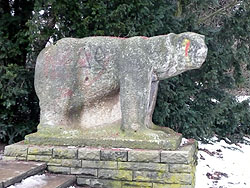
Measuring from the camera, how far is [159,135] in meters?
3.93

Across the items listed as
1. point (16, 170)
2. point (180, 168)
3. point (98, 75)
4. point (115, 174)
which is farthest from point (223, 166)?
point (16, 170)

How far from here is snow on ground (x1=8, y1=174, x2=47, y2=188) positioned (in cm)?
343

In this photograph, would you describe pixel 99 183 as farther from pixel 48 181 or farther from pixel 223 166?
pixel 223 166

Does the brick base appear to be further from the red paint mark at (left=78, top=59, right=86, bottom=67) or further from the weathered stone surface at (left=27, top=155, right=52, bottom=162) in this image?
the red paint mark at (left=78, top=59, right=86, bottom=67)

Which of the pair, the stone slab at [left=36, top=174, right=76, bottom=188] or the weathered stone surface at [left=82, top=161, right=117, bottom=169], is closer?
the stone slab at [left=36, top=174, right=76, bottom=188]

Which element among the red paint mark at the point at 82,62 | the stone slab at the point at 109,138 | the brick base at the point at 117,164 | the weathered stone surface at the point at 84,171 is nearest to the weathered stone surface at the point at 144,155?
the brick base at the point at 117,164

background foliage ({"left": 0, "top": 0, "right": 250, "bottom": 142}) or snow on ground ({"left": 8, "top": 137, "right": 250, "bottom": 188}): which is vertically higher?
background foliage ({"left": 0, "top": 0, "right": 250, "bottom": 142})

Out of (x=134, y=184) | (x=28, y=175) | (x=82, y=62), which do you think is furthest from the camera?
(x=82, y=62)

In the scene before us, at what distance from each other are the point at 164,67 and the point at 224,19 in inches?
147

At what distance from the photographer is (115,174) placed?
388 cm

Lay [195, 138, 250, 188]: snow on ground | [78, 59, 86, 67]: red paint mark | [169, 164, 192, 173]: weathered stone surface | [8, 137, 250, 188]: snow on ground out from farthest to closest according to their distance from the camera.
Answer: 1. [195, 138, 250, 188]: snow on ground
2. [8, 137, 250, 188]: snow on ground
3. [78, 59, 86, 67]: red paint mark
4. [169, 164, 192, 173]: weathered stone surface

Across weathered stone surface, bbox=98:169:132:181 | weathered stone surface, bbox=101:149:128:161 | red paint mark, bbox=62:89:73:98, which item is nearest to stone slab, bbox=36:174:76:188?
weathered stone surface, bbox=98:169:132:181

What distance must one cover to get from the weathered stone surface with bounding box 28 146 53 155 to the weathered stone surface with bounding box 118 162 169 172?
901 millimetres

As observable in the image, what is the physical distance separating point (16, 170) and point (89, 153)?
32.8 inches
